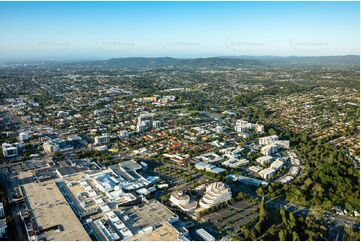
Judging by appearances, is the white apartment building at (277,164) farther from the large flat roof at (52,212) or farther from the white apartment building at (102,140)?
the white apartment building at (102,140)

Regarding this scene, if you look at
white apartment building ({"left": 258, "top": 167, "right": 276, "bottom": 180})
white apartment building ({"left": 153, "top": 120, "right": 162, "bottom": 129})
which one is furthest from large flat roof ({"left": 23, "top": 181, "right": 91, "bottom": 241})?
white apartment building ({"left": 153, "top": 120, "right": 162, "bottom": 129})

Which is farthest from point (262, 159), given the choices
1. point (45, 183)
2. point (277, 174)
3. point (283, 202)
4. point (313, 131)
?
point (45, 183)

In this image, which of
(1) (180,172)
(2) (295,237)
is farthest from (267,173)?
(2) (295,237)

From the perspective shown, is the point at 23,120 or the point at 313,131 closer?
the point at 313,131

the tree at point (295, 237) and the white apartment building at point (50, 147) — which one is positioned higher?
the white apartment building at point (50, 147)

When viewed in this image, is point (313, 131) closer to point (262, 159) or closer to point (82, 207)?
point (262, 159)

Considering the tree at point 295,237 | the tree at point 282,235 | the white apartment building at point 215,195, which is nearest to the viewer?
the tree at point 295,237

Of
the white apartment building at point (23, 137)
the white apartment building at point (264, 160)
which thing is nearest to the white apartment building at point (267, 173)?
the white apartment building at point (264, 160)
